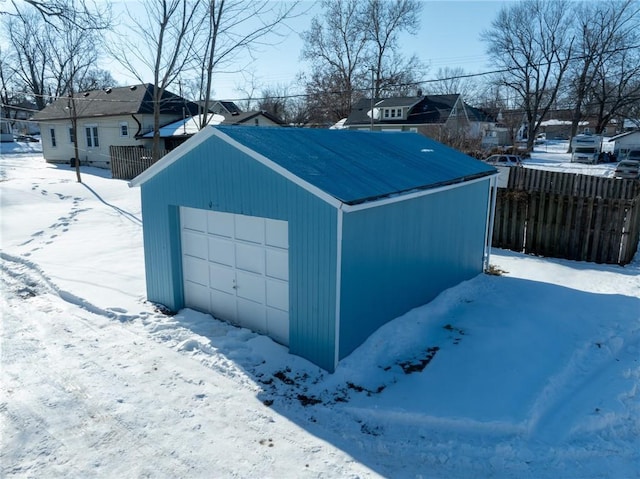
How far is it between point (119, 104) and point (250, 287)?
26.3 meters

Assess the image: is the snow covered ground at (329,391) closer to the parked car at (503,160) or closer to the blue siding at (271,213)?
the blue siding at (271,213)

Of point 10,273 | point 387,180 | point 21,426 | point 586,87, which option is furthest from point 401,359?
point 586,87

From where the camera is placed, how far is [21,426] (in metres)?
5.10

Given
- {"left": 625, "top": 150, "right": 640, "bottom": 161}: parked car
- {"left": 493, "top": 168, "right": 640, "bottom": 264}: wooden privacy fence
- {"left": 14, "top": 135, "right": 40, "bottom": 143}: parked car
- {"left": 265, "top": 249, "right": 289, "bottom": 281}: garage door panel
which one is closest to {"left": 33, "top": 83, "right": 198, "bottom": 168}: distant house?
{"left": 493, "top": 168, "right": 640, "bottom": 264}: wooden privacy fence

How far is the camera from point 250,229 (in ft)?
23.7

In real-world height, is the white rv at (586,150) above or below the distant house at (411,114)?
below

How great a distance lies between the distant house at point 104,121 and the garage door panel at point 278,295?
74.9 ft

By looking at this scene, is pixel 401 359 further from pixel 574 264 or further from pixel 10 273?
pixel 10 273

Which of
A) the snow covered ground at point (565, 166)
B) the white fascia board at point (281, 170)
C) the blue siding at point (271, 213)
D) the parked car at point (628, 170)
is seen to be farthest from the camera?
the snow covered ground at point (565, 166)

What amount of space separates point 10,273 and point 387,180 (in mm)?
8886

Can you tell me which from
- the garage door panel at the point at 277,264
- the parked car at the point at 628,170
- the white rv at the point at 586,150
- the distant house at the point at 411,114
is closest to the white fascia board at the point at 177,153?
the garage door panel at the point at 277,264

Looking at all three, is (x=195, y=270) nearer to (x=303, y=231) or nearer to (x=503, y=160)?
(x=303, y=231)

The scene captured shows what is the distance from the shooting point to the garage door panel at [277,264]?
6820 mm

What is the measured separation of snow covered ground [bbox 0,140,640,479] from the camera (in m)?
4.65
